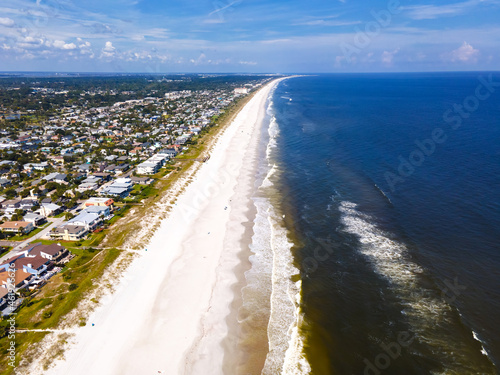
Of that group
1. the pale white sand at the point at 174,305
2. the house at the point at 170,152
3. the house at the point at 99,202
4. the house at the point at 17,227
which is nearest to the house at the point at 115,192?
the house at the point at 99,202

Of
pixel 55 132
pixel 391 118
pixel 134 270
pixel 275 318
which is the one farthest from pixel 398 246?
pixel 55 132

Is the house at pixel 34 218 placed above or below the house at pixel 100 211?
below

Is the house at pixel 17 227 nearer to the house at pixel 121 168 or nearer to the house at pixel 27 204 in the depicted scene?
the house at pixel 27 204

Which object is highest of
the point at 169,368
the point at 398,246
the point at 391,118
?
the point at 391,118

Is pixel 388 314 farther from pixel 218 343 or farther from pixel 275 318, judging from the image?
pixel 218 343

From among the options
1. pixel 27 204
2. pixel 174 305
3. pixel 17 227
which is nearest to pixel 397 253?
pixel 174 305

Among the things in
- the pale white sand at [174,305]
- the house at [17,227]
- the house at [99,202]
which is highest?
the house at [99,202]

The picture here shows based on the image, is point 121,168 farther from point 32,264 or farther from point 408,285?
point 408,285
